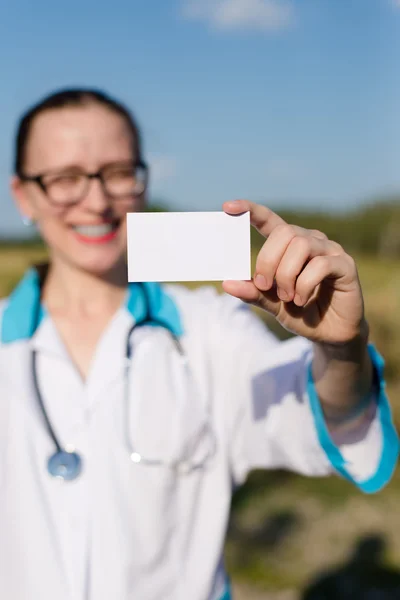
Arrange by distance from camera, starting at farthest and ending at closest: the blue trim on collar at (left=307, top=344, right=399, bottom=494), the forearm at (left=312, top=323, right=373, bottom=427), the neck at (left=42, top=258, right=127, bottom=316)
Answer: the neck at (left=42, top=258, right=127, bottom=316)
the blue trim on collar at (left=307, top=344, right=399, bottom=494)
the forearm at (left=312, top=323, right=373, bottom=427)

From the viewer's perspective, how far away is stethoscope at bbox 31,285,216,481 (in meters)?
1.20

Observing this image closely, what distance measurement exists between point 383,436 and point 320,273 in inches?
18.5

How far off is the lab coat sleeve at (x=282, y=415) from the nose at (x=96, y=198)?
1.11 feet

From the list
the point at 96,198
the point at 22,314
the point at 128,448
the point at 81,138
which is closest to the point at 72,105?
the point at 81,138

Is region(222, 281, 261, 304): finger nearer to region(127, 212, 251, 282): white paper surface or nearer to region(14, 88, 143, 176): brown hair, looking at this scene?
region(127, 212, 251, 282): white paper surface

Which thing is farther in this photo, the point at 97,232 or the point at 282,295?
the point at 97,232

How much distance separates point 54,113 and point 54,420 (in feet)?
2.15

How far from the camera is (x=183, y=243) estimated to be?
925 millimetres

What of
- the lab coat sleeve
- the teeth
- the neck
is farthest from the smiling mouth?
the lab coat sleeve

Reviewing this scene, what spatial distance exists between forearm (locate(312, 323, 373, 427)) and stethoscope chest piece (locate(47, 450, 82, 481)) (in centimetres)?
48

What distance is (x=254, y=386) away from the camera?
1.29m

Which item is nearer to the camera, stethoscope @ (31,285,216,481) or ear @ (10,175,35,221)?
stethoscope @ (31,285,216,481)

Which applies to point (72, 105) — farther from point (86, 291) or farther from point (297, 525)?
point (297, 525)

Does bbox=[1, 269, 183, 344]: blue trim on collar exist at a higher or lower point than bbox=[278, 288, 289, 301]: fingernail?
lower
